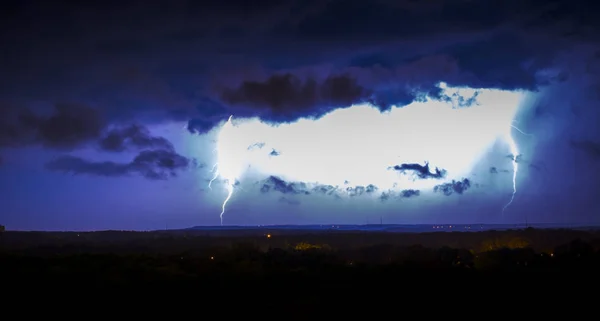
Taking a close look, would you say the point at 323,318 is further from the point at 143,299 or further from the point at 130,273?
the point at 130,273

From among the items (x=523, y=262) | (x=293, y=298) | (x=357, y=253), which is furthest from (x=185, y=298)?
(x=357, y=253)

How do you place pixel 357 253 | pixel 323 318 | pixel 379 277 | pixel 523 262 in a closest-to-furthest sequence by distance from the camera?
pixel 323 318, pixel 379 277, pixel 523 262, pixel 357 253

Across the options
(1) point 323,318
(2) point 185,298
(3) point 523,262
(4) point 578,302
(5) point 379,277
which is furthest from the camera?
(3) point 523,262

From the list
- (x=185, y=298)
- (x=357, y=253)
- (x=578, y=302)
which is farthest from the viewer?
(x=357, y=253)

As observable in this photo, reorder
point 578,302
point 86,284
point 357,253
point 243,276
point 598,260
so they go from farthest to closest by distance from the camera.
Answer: point 357,253
point 598,260
point 243,276
point 86,284
point 578,302

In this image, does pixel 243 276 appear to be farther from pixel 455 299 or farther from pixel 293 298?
pixel 455 299

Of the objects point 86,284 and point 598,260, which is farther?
point 598,260

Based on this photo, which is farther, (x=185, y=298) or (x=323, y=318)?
(x=185, y=298)

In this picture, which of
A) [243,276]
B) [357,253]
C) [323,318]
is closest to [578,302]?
[323,318]

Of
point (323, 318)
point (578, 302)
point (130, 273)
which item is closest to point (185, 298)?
point (323, 318)
